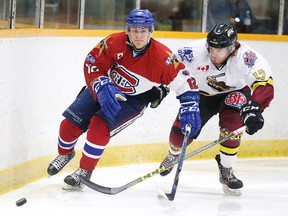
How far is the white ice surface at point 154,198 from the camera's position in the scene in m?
4.70

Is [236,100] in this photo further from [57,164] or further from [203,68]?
[57,164]

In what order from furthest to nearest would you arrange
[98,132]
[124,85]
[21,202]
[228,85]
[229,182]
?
[229,182]
[228,85]
[124,85]
[98,132]
[21,202]

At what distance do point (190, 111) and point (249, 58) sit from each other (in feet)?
1.65

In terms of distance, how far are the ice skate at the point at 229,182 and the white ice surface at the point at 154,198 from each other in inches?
2.1

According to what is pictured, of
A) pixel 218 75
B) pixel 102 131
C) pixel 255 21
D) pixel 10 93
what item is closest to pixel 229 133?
pixel 218 75

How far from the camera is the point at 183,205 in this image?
16.3ft

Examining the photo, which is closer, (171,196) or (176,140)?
(171,196)

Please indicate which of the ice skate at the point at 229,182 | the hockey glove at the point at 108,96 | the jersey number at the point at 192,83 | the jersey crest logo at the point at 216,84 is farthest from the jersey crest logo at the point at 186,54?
the ice skate at the point at 229,182

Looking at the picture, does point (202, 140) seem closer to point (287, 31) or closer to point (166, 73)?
point (287, 31)

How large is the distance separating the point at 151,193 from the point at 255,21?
256 cm

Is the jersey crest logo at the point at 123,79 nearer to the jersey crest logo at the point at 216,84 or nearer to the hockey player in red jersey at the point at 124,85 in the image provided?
the hockey player in red jersey at the point at 124,85

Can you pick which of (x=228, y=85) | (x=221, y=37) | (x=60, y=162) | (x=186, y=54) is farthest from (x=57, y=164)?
(x=221, y=37)

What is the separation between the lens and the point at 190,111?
4.87m

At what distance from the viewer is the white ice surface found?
4703 millimetres
